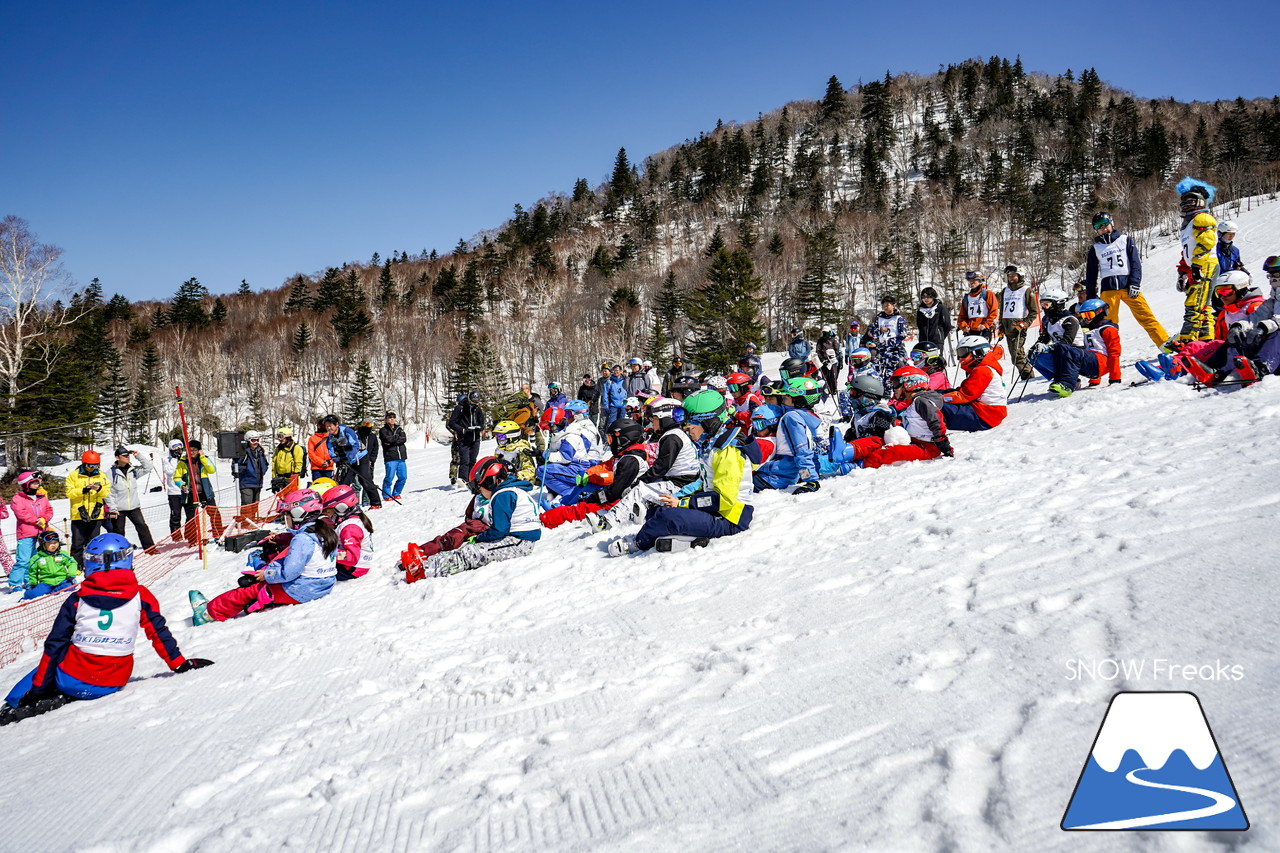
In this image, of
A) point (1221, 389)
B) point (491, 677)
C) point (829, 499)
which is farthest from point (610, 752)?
point (1221, 389)

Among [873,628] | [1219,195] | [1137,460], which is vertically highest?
[1219,195]

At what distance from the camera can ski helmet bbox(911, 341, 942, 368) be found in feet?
31.9

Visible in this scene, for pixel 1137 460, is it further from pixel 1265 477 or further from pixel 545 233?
pixel 545 233

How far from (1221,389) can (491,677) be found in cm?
820

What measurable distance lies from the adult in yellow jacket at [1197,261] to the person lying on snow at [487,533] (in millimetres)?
8197

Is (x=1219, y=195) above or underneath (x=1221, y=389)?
above

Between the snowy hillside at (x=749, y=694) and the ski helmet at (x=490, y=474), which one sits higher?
the ski helmet at (x=490, y=474)

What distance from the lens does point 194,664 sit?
16.5 ft

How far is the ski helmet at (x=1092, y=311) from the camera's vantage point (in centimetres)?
882

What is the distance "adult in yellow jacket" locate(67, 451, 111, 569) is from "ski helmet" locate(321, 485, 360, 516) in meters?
5.12

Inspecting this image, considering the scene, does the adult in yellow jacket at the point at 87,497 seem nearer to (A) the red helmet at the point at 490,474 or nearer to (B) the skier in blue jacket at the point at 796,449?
(A) the red helmet at the point at 490,474

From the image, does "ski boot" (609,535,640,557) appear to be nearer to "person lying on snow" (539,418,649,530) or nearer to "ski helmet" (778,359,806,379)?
"person lying on snow" (539,418,649,530)

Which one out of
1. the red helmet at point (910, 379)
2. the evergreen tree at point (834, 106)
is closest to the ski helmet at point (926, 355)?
the red helmet at point (910, 379)

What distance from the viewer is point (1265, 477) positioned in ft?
13.8
